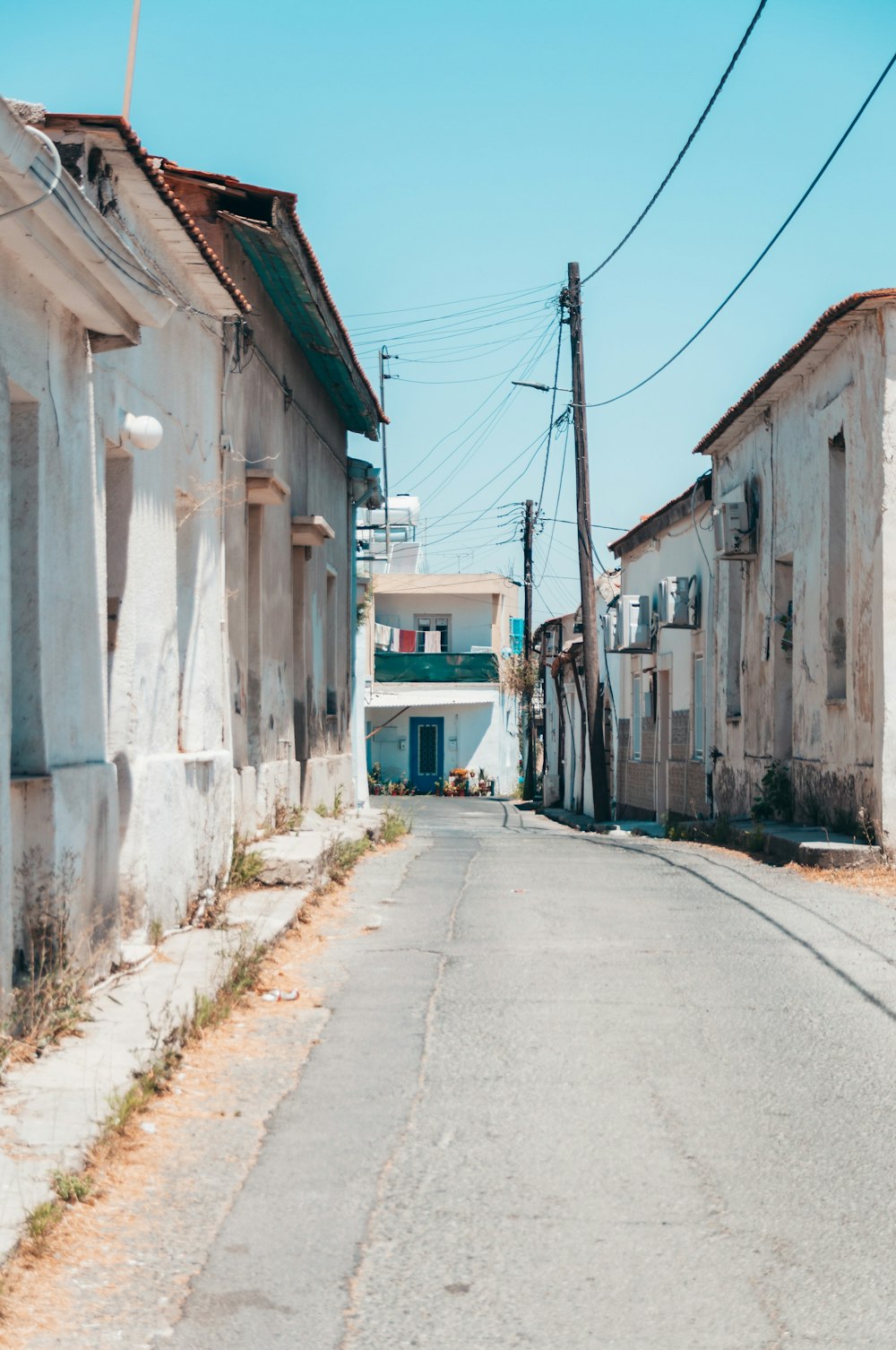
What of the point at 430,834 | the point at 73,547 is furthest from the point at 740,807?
the point at 73,547

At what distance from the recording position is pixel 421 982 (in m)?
7.60

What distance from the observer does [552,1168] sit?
15.2 ft

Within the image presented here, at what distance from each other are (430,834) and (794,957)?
38.0 ft

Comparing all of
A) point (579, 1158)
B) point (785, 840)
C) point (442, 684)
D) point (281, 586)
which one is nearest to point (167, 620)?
point (579, 1158)

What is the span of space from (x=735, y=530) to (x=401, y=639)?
105 ft

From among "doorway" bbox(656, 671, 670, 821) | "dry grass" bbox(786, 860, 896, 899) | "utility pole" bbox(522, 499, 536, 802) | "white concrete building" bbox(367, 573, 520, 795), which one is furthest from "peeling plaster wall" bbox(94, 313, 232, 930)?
"white concrete building" bbox(367, 573, 520, 795)

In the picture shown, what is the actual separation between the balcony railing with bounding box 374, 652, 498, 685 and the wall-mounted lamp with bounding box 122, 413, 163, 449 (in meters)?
40.9

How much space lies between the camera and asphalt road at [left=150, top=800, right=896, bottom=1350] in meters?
3.57

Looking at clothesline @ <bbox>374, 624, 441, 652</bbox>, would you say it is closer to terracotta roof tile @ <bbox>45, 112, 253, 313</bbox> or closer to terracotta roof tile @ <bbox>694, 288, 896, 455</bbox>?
terracotta roof tile @ <bbox>694, 288, 896, 455</bbox>

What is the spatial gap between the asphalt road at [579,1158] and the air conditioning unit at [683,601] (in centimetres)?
1302

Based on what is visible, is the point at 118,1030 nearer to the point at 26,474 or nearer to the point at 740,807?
the point at 26,474

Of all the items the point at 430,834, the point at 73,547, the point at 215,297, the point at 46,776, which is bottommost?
the point at 430,834

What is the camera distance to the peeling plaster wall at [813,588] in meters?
13.2

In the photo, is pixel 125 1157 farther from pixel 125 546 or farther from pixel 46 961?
pixel 125 546
